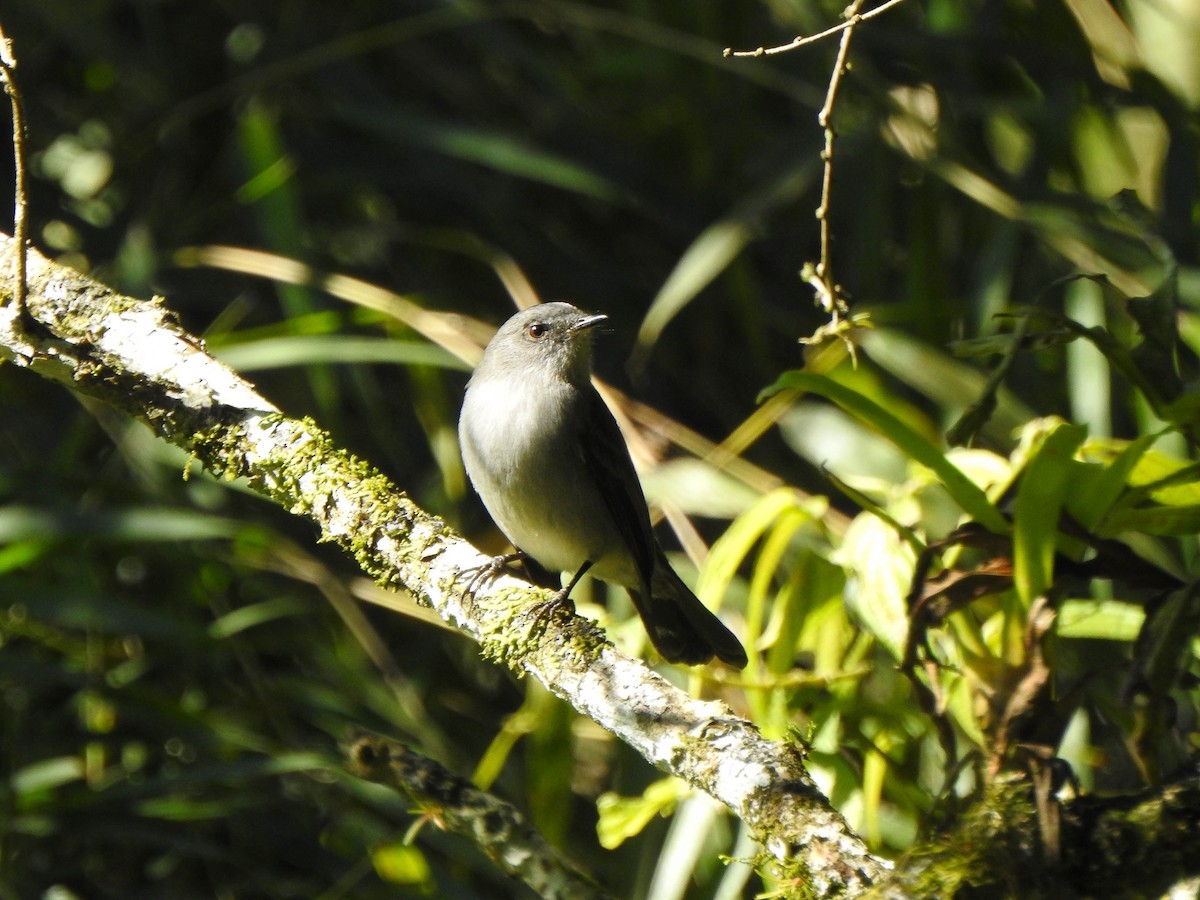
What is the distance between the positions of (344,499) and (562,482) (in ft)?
4.71

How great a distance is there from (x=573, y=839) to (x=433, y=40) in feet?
12.7

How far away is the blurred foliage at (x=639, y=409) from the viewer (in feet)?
9.79

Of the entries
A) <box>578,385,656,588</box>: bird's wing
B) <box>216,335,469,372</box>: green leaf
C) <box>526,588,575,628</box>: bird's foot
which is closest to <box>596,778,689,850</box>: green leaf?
<box>526,588,575,628</box>: bird's foot

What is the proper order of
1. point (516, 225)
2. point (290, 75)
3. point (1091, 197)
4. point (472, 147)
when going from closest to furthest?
point (1091, 197)
point (472, 147)
point (290, 75)
point (516, 225)

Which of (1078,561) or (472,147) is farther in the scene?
(472,147)

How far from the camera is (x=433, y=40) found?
6.54 m

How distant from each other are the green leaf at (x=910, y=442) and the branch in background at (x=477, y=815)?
3.42ft

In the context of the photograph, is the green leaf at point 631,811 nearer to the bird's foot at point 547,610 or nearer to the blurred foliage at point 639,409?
the blurred foliage at point 639,409

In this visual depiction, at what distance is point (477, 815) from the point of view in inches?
105

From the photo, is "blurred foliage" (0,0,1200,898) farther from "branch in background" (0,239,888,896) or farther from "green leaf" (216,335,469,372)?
"branch in background" (0,239,888,896)

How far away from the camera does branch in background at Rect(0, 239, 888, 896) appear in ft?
7.65

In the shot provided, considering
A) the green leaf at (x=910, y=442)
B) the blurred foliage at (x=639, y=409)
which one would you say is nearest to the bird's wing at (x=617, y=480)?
the blurred foliage at (x=639, y=409)

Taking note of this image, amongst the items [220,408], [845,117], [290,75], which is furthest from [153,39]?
[220,408]

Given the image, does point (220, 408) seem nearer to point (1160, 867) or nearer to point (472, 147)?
point (1160, 867)
